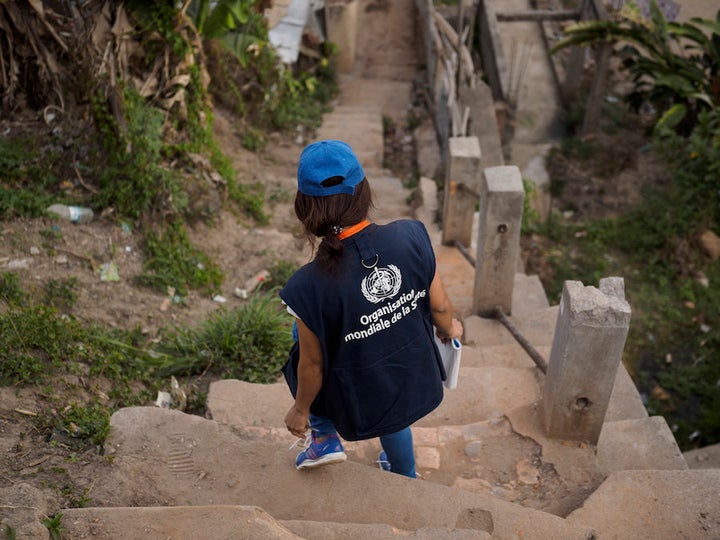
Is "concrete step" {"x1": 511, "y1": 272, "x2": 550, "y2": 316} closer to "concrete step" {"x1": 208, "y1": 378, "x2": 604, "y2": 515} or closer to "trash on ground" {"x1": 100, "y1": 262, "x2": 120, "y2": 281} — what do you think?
"concrete step" {"x1": 208, "y1": 378, "x2": 604, "y2": 515}

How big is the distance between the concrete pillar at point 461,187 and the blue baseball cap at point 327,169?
10.0ft

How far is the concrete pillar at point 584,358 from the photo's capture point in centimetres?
276

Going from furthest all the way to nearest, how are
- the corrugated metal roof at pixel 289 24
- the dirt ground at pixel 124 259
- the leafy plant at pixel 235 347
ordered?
1. the corrugated metal roof at pixel 289 24
2. the leafy plant at pixel 235 347
3. the dirt ground at pixel 124 259

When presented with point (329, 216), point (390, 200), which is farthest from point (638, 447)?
point (390, 200)

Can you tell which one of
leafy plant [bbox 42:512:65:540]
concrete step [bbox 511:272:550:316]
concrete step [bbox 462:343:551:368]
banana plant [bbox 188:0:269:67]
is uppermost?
banana plant [bbox 188:0:269:67]

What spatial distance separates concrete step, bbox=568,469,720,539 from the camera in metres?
2.54

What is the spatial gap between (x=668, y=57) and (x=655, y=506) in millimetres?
6779

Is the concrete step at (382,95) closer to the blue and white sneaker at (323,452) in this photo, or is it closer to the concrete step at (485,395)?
the concrete step at (485,395)

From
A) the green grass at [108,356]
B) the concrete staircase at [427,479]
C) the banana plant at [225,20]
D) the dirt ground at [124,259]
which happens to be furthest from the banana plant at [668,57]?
the green grass at [108,356]

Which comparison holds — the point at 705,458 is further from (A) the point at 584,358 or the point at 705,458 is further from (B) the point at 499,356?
(A) the point at 584,358

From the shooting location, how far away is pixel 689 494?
2621mm

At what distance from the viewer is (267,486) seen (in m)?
2.67

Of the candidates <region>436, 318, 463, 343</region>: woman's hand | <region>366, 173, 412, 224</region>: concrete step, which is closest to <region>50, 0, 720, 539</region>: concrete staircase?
<region>436, 318, 463, 343</region>: woman's hand

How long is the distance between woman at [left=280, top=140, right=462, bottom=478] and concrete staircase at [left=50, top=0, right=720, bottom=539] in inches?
8.2
